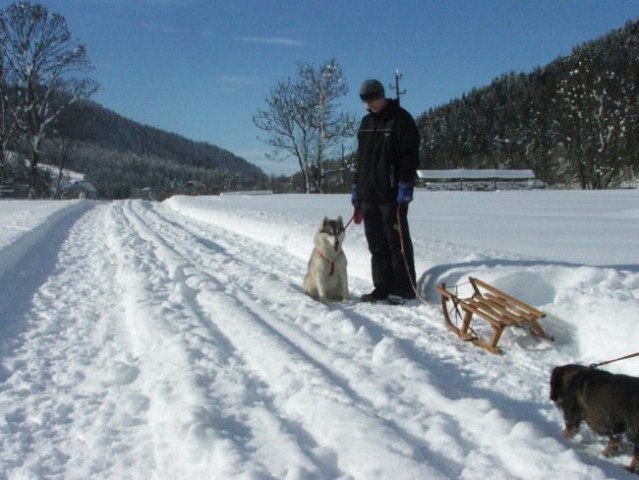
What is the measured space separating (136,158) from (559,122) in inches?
4467

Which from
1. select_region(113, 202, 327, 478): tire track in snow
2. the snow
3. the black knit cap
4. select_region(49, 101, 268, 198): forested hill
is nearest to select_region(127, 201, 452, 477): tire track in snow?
the snow

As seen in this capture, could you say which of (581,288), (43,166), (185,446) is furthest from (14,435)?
(43,166)

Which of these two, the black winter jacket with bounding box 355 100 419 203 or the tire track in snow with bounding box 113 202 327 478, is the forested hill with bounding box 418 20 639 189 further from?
the tire track in snow with bounding box 113 202 327 478

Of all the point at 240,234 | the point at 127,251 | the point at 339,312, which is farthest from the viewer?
the point at 240,234

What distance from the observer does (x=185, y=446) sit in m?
2.65

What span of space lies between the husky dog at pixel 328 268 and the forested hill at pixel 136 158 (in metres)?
36.1

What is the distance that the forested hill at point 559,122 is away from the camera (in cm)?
4012

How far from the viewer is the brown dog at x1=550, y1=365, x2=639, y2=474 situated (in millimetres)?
2326

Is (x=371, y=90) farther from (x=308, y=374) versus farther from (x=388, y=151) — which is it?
(x=308, y=374)

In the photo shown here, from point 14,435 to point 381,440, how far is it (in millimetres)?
1993

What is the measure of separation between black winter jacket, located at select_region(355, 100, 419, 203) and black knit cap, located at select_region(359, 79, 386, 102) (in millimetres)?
172

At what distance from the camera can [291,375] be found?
3514mm

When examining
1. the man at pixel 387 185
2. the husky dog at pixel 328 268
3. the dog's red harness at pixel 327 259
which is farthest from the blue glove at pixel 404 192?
the dog's red harness at pixel 327 259

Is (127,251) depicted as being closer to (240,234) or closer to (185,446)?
(240,234)
